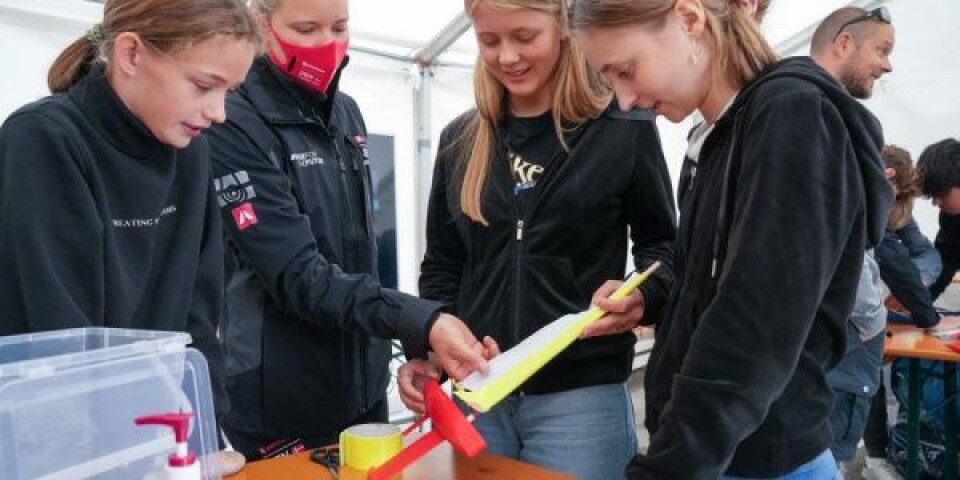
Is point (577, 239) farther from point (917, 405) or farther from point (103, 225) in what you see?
point (917, 405)

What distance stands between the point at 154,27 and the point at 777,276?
88cm

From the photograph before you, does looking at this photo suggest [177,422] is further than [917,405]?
No

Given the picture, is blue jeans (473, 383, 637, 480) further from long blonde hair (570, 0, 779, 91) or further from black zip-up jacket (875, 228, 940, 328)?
black zip-up jacket (875, 228, 940, 328)

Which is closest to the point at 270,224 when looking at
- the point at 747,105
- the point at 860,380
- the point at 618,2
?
the point at 618,2

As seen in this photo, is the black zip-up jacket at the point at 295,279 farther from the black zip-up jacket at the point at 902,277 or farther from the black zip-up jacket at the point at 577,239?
the black zip-up jacket at the point at 902,277

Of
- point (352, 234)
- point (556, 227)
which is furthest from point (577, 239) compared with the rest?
point (352, 234)

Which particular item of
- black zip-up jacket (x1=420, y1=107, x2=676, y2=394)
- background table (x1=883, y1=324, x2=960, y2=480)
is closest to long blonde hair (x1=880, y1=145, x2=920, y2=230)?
background table (x1=883, y1=324, x2=960, y2=480)

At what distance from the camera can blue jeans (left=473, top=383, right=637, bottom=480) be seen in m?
1.23

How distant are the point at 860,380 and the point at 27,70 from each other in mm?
2951

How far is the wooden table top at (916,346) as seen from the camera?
2.87 m

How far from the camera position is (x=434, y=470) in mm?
1113

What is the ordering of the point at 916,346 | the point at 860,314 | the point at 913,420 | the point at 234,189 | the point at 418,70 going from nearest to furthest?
the point at 234,189
the point at 860,314
the point at 916,346
the point at 913,420
the point at 418,70

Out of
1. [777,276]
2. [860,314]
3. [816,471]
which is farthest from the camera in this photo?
[860,314]

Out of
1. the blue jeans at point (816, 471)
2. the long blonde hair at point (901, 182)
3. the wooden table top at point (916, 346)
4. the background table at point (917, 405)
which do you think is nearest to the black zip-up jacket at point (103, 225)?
the blue jeans at point (816, 471)
